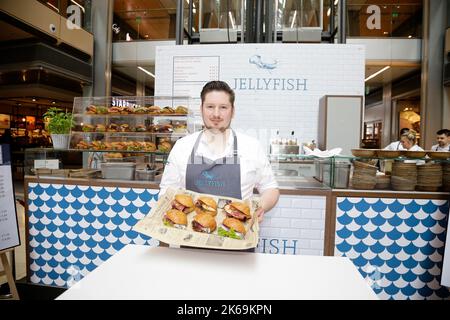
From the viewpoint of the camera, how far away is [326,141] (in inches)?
200

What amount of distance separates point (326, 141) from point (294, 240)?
2903 millimetres

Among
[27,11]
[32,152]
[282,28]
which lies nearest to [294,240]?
[32,152]

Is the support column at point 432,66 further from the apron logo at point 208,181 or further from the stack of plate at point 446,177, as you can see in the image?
the apron logo at point 208,181

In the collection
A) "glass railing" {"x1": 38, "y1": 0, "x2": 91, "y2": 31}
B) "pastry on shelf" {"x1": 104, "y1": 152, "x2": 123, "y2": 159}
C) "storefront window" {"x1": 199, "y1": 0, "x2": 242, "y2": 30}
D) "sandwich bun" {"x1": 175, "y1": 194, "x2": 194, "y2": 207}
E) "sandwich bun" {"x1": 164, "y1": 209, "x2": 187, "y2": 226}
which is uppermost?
"glass railing" {"x1": 38, "y1": 0, "x2": 91, "y2": 31}

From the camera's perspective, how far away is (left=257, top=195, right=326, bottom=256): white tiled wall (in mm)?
2504

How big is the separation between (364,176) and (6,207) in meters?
2.75

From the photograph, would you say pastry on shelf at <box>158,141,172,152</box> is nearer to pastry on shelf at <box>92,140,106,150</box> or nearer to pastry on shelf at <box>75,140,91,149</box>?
pastry on shelf at <box>92,140,106,150</box>

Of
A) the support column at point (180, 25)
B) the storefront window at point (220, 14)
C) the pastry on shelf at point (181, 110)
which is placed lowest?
the pastry on shelf at point (181, 110)

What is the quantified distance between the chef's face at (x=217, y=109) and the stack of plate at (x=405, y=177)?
1.51 m

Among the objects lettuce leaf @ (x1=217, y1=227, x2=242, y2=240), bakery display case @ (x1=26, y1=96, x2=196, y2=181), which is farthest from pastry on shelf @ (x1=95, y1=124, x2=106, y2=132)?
lettuce leaf @ (x1=217, y1=227, x2=242, y2=240)

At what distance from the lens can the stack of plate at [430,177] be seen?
2.40m

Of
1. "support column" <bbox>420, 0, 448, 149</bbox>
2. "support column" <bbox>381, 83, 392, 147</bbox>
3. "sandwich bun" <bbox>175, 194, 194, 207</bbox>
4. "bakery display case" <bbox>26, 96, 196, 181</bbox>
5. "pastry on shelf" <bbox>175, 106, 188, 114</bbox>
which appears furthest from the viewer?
"support column" <bbox>381, 83, 392, 147</bbox>

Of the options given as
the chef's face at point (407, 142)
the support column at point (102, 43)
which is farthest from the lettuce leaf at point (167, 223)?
the support column at point (102, 43)
